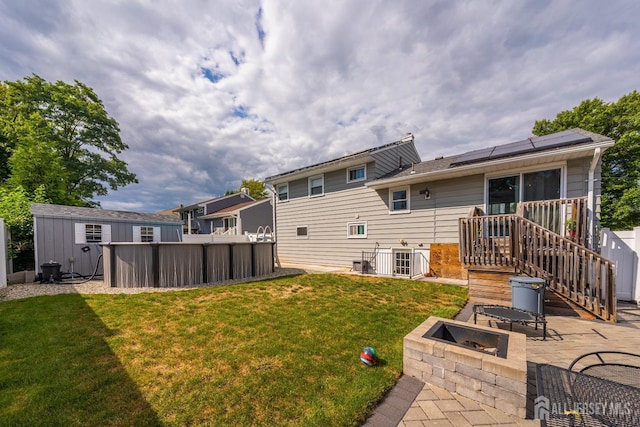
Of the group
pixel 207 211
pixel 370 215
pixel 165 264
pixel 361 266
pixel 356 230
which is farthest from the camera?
pixel 207 211

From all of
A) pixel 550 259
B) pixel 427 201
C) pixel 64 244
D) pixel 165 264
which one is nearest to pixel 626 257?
pixel 550 259

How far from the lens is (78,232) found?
9391mm

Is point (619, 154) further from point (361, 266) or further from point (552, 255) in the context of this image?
point (361, 266)

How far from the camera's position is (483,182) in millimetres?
8305

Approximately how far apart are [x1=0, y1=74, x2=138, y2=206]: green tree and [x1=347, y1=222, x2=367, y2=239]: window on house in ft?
53.2

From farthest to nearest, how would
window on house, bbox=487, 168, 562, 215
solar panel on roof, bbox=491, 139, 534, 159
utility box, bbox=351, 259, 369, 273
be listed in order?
utility box, bbox=351, 259, 369, 273 → solar panel on roof, bbox=491, 139, 534, 159 → window on house, bbox=487, 168, 562, 215

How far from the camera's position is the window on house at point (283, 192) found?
14.4m

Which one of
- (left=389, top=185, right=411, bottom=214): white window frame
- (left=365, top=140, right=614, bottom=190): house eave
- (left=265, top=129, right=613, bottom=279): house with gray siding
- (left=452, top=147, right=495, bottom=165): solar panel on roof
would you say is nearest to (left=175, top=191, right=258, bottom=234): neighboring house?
(left=265, top=129, right=613, bottom=279): house with gray siding

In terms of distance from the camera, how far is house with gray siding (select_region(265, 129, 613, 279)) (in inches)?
269

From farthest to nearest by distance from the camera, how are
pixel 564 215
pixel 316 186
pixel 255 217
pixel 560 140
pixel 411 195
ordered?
pixel 255 217 < pixel 316 186 < pixel 411 195 < pixel 560 140 < pixel 564 215

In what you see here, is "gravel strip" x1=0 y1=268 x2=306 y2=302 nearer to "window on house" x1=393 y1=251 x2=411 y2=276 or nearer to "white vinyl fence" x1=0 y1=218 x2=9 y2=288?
"white vinyl fence" x1=0 y1=218 x2=9 y2=288

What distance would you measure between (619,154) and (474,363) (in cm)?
2458

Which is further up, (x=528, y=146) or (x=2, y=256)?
(x=528, y=146)

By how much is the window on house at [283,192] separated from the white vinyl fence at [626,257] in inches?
503
